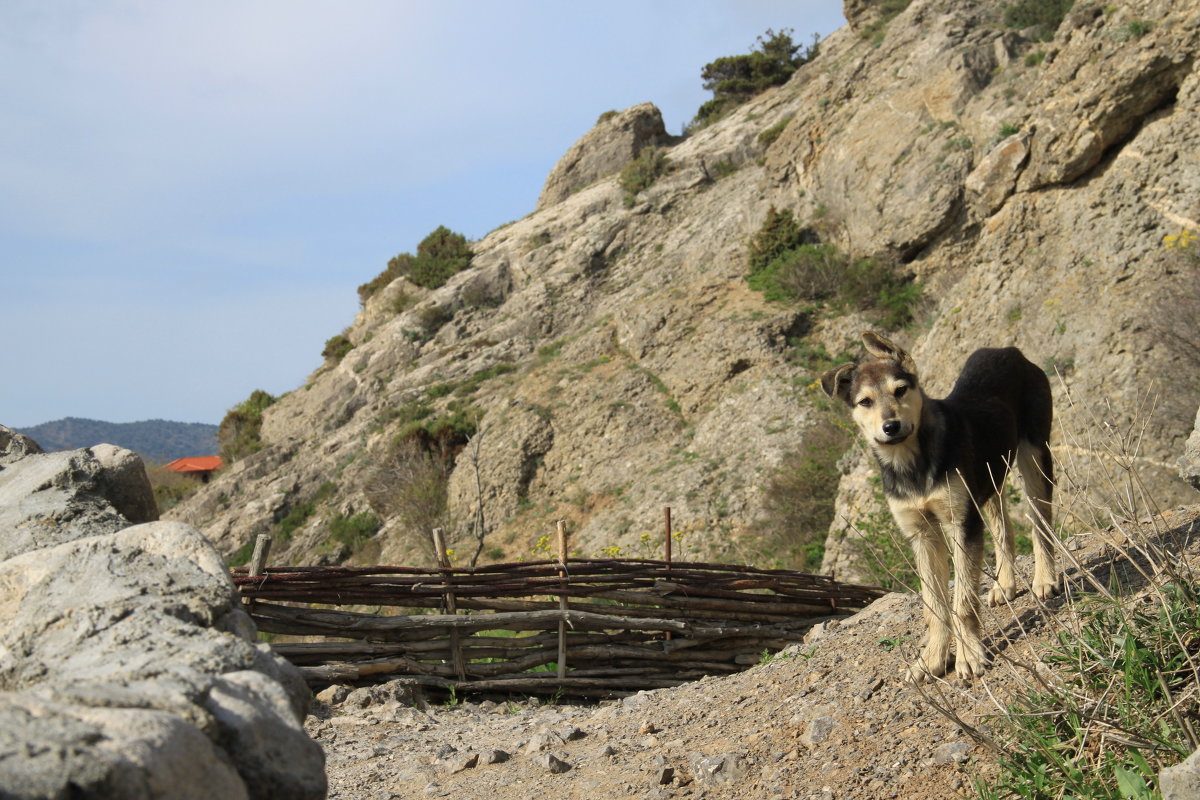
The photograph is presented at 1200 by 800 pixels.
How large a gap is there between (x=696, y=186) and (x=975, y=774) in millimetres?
29197

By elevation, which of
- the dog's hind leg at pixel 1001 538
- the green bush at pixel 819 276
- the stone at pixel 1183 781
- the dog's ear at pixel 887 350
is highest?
the green bush at pixel 819 276

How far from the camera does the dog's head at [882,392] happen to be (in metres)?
5.18

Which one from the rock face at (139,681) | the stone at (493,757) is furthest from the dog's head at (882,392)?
the rock face at (139,681)

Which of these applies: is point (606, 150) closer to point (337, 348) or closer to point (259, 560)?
point (337, 348)

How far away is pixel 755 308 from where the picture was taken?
23.1 m

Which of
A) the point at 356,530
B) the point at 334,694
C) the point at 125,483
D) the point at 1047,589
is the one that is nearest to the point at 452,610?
the point at 334,694

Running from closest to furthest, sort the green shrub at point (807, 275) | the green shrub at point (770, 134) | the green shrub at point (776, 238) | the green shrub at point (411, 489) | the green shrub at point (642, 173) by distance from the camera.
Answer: the green shrub at point (411, 489) < the green shrub at point (807, 275) < the green shrub at point (776, 238) < the green shrub at point (770, 134) < the green shrub at point (642, 173)

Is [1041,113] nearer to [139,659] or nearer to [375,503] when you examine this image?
[139,659]

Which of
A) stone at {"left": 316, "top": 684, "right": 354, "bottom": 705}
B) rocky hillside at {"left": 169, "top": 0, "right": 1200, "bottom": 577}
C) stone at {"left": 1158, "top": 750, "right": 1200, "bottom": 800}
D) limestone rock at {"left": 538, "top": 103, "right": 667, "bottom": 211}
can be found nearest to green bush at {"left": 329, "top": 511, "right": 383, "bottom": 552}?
rocky hillside at {"left": 169, "top": 0, "right": 1200, "bottom": 577}

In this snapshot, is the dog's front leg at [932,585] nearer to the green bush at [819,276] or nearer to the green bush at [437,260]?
the green bush at [819,276]

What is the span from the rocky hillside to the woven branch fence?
3797mm

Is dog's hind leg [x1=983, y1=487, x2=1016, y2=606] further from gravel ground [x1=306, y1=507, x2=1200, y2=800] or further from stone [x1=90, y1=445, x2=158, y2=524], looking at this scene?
stone [x1=90, y1=445, x2=158, y2=524]

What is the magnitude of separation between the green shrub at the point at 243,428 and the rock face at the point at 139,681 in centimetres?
3222

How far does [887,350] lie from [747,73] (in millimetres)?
39944
